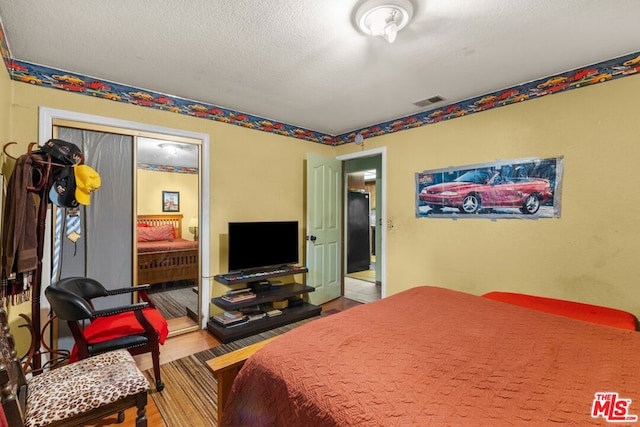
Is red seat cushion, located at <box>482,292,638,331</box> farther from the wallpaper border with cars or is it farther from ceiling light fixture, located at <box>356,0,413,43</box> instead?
ceiling light fixture, located at <box>356,0,413,43</box>

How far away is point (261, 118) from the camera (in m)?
3.61

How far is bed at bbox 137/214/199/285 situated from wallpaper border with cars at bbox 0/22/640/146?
1439mm

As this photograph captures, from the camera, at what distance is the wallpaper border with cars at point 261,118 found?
7.23ft

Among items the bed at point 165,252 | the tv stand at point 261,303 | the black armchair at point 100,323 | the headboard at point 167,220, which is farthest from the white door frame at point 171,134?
the headboard at point 167,220

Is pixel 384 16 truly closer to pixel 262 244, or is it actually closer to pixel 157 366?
pixel 262 244

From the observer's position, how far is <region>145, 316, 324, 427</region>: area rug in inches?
72.3

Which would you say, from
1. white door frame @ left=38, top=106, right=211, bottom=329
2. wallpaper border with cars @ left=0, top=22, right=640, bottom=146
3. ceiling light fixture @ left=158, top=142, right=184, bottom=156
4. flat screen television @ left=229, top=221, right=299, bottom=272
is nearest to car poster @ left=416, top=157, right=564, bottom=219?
wallpaper border with cars @ left=0, top=22, right=640, bottom=146

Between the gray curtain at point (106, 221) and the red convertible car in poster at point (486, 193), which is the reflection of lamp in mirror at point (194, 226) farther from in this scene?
the red convertible car in poster at point (486, 193)

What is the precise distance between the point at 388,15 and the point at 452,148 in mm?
1850

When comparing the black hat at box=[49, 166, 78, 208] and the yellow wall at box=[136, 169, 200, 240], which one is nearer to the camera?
the black hat at box=[49, 166, 78, 208]

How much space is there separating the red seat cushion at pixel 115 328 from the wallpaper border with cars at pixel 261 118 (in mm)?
1908

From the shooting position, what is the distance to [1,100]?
187cm

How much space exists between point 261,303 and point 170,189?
1.88 metres

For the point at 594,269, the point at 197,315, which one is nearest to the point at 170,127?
the point at 197,315
